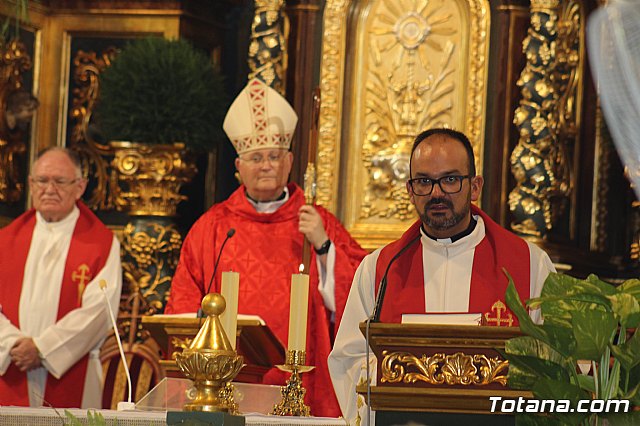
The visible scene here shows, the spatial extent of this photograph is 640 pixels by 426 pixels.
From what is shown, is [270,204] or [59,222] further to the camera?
[59,222]

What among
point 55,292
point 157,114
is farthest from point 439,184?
point 157,114

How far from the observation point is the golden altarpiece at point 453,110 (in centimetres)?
830

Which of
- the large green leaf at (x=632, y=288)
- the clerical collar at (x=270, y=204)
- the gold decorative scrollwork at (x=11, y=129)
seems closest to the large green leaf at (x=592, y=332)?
the large green leaf at (x=632, y=288)

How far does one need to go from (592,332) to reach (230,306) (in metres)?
2.62

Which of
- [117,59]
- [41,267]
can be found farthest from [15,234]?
[117,59]

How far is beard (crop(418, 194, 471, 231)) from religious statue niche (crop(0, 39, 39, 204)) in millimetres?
4592

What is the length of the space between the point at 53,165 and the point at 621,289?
5.49 m

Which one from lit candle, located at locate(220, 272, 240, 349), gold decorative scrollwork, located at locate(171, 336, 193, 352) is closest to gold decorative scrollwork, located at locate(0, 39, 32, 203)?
gold decorative scrollwork, located at locate(171, 336, 193, 352)

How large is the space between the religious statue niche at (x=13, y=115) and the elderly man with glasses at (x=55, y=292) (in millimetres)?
1006

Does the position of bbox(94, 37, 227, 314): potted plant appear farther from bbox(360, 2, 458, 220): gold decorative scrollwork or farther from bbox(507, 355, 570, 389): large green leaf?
bbox(507, 355, 570, 389): large green leaf

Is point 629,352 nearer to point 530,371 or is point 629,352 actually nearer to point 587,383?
point 587,383

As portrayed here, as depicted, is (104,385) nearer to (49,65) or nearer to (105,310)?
(105,310)

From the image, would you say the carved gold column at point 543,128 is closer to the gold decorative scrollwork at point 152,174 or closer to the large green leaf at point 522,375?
the gold decorative scrollwork at point 152,174

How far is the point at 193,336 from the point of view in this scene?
5.89 metres
